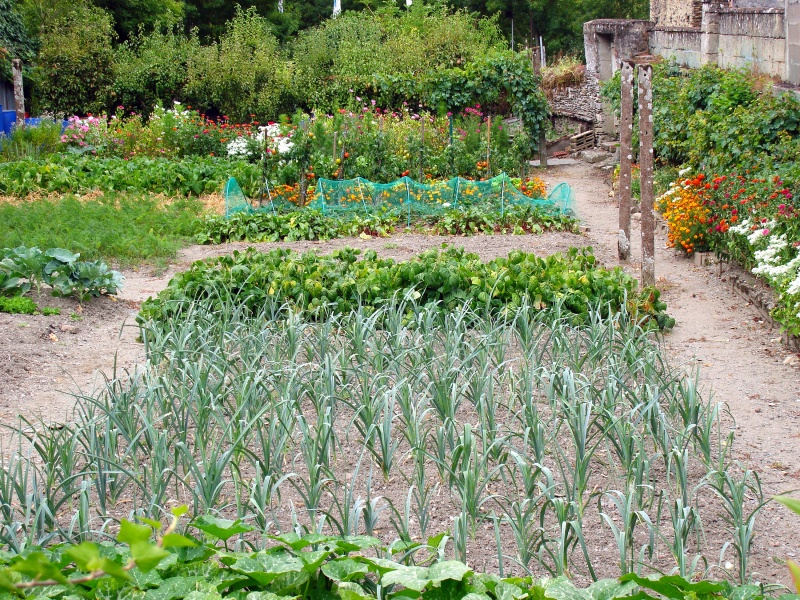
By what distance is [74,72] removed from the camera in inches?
768

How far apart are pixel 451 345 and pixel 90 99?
17.2 m

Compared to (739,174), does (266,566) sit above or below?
below

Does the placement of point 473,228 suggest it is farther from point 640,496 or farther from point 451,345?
point 640,496

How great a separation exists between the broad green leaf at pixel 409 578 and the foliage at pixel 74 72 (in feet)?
61.4

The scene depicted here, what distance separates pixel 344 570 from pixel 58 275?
17.5 feet

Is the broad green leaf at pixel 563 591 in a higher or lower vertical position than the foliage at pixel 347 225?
higher

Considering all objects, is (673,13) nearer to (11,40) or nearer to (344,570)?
(11,40)

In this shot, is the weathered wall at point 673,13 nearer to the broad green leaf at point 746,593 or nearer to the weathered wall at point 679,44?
the weathered wall at point 679,44

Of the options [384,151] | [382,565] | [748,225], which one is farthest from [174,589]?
[384,151]

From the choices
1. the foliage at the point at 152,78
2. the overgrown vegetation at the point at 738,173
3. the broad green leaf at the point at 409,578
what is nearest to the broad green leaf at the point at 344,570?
the broad green leaf at the point at 409,578

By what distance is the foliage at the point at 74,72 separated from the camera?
19.4m

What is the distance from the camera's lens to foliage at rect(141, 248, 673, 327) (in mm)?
6328

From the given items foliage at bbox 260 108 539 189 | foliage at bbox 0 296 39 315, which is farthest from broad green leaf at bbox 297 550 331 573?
foliage at bbox 260 108 539 189

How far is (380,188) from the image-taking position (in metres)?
10.8
